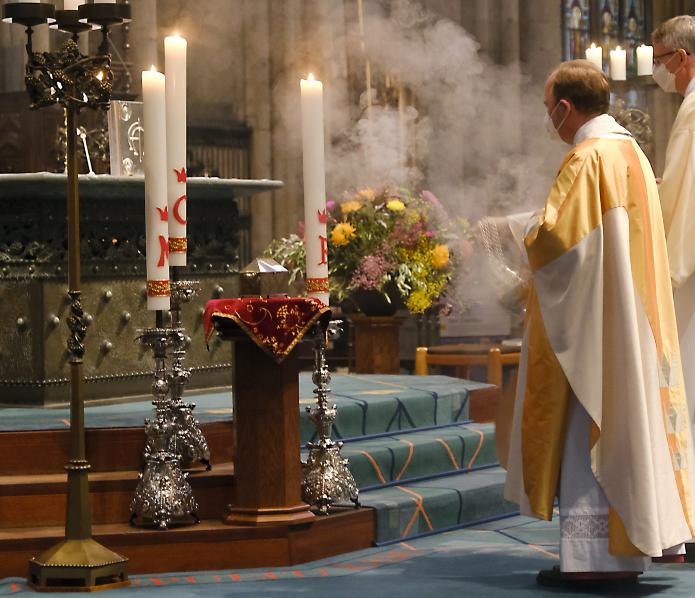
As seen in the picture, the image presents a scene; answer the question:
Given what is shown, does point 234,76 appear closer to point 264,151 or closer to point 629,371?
point 264,151

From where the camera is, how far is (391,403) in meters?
6.15

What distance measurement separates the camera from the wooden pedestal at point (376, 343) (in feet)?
26.7

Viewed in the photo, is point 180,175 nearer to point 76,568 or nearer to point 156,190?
point 156,190

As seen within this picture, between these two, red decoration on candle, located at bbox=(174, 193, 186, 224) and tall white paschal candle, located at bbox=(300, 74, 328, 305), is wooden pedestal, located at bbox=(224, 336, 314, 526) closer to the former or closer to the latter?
tall white paschal candle, located at bbox=(300, 74, 328, 305)

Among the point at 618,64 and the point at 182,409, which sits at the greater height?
the point at 618,64

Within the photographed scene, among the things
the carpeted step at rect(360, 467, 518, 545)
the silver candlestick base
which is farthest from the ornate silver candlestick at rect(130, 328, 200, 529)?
the carpeted step at rect(360, 467, 518, 545)

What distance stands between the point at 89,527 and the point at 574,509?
4.76ft

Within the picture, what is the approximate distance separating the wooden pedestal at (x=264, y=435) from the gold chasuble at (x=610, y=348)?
0.84 m

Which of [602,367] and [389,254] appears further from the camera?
[389,254]

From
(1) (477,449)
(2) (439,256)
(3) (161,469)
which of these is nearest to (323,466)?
(3) (161,469)

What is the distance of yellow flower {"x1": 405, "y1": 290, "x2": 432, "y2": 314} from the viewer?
8.01 metres

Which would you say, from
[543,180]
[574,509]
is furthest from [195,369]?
[543,180]

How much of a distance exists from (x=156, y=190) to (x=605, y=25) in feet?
39.1

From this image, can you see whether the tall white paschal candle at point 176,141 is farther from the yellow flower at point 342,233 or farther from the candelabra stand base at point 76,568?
the yellow flower at point 342,233
